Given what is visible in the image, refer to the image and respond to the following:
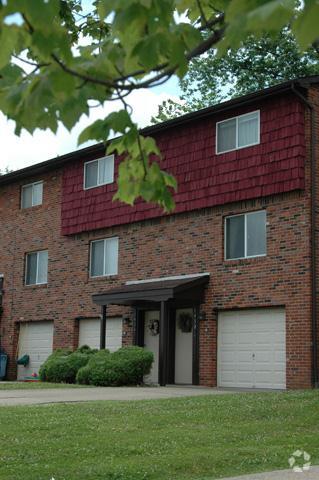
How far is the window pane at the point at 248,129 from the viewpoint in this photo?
67.5ft

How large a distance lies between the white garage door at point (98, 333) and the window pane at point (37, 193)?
538cm

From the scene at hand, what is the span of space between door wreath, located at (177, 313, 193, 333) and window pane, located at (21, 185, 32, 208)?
365 inches

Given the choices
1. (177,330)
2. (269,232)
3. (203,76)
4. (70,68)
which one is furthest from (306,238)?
(203,76)

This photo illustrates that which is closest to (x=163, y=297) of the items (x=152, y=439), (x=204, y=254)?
(x=204, y=254)

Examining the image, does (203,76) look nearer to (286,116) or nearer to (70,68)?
(286,116)

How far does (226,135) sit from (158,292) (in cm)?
486

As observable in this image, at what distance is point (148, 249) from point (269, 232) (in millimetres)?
4934

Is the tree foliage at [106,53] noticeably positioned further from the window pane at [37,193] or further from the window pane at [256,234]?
the window pane at [37,193]

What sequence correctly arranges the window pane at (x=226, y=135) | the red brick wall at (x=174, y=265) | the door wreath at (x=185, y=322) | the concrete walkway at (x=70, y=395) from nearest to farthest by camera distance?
the concrete walkway at (x=70, y=395) → the red brick wall at (x=174, y=265) → the window pane at (x=226, y=135) → the door wreath at (x=185, y=322)

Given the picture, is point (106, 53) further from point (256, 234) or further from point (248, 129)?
point (248, 129)

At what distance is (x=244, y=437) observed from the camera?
9508mm

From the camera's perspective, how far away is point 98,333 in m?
25.1

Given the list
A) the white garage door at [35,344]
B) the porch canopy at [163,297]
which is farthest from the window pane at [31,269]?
the porch canopy at [163,297]

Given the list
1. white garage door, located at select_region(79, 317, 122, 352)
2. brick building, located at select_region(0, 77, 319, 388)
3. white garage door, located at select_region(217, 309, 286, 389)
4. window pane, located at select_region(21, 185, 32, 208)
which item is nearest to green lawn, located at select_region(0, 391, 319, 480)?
white garage door, located at select_region(217, 309, 286, 389)
